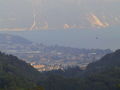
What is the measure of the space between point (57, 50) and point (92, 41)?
8496mm

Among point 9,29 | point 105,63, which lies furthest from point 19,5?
point 105,63

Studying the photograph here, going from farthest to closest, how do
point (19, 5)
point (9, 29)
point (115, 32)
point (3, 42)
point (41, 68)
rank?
1. point (19, 5)
2. point (9, 29)
3. point (115, 32)
4. point (3, 42)
5. point (41, 68)

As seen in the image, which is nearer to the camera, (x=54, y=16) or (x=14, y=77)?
(x=14, y=77)

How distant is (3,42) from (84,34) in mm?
10609

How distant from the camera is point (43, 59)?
31.7 m

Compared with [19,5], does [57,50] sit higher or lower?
lower

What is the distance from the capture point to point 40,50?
37.2 m

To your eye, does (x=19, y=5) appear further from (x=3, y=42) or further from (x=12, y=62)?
(x=12, y=62)

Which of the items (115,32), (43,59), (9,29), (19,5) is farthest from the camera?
(19,5)

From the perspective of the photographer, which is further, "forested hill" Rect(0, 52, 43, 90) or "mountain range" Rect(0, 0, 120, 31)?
"mountain range" Rect(0, 0, 120, 31)

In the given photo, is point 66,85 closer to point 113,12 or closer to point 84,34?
point 84,34

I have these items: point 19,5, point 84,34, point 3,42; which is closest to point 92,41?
point 84,34

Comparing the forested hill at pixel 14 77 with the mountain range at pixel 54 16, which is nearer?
the forested hill at pixel 14 77

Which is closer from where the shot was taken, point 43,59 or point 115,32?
point 43,59
